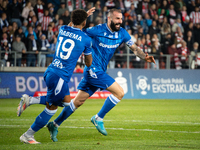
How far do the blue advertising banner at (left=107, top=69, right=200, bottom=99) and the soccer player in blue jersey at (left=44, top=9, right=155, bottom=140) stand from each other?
10.4 m

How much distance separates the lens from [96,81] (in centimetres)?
707

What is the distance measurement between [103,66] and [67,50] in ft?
5.82

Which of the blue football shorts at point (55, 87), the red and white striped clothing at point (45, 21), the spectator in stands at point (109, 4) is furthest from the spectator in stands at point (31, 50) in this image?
the blue football shorts at point (55, 87)

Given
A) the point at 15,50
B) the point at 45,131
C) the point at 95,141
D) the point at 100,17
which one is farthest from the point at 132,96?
the point at 95,141

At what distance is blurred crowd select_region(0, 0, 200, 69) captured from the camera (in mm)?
16984

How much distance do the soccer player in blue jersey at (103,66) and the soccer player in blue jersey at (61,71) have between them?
123 centimetres

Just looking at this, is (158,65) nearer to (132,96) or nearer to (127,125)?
(132,96)

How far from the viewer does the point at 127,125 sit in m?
8.24

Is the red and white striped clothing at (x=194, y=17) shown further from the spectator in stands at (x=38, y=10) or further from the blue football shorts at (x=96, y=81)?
the blue football shorts at (x=96, y=81)

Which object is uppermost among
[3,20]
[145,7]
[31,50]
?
[145,7]

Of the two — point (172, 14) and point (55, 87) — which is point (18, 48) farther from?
point (55, 87)

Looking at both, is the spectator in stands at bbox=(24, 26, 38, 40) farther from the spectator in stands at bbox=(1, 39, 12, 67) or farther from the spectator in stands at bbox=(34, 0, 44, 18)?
the spectator in stands at bbox=(34, 0, 44, 18)

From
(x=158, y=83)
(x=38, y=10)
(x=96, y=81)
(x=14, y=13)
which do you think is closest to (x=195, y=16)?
(x=158, y=83)

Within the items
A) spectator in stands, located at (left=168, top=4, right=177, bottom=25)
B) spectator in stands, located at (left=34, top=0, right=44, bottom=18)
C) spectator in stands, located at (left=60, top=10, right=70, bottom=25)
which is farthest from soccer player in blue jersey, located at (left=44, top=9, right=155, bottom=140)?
spectator in stands, located at (left=168, top=4, right=177, bottom=25)
